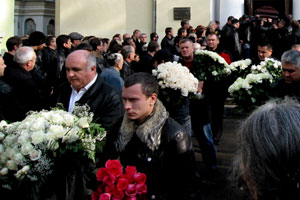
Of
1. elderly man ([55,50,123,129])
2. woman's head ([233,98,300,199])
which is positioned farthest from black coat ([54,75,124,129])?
woman's head ([233,98,300,199])

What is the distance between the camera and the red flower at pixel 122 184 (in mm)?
3131

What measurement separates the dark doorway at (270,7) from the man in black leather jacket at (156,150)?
16.2m

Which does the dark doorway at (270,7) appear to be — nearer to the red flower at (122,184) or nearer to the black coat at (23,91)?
the black coat at (23,91)

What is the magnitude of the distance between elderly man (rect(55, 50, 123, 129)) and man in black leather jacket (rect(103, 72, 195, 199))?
3.38 ft

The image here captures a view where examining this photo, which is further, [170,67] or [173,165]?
[170,67]

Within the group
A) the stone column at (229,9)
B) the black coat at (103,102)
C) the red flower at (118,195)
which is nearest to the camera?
the red flower at (118,195)

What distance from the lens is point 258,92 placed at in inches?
232

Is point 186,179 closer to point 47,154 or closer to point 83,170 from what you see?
point 83,170

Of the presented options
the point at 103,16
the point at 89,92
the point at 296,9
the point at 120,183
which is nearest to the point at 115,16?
the point at 103,16

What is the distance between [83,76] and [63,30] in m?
15.8

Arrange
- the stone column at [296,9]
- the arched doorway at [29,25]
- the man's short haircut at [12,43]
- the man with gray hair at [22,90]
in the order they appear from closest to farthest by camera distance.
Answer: the man with gray hair at [22,90] < the man's short haircut at [12,43] < the stone column at [296,9] < the arched doorway at [29,25]

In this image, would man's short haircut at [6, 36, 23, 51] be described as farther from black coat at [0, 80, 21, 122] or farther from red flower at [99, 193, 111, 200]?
red flower at [99, 193, 111, 200]

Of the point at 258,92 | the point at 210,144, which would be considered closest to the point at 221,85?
the point at 210,144

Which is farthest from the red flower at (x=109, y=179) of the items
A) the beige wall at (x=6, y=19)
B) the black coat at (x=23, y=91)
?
the beige wall at (x=6, y=19)
